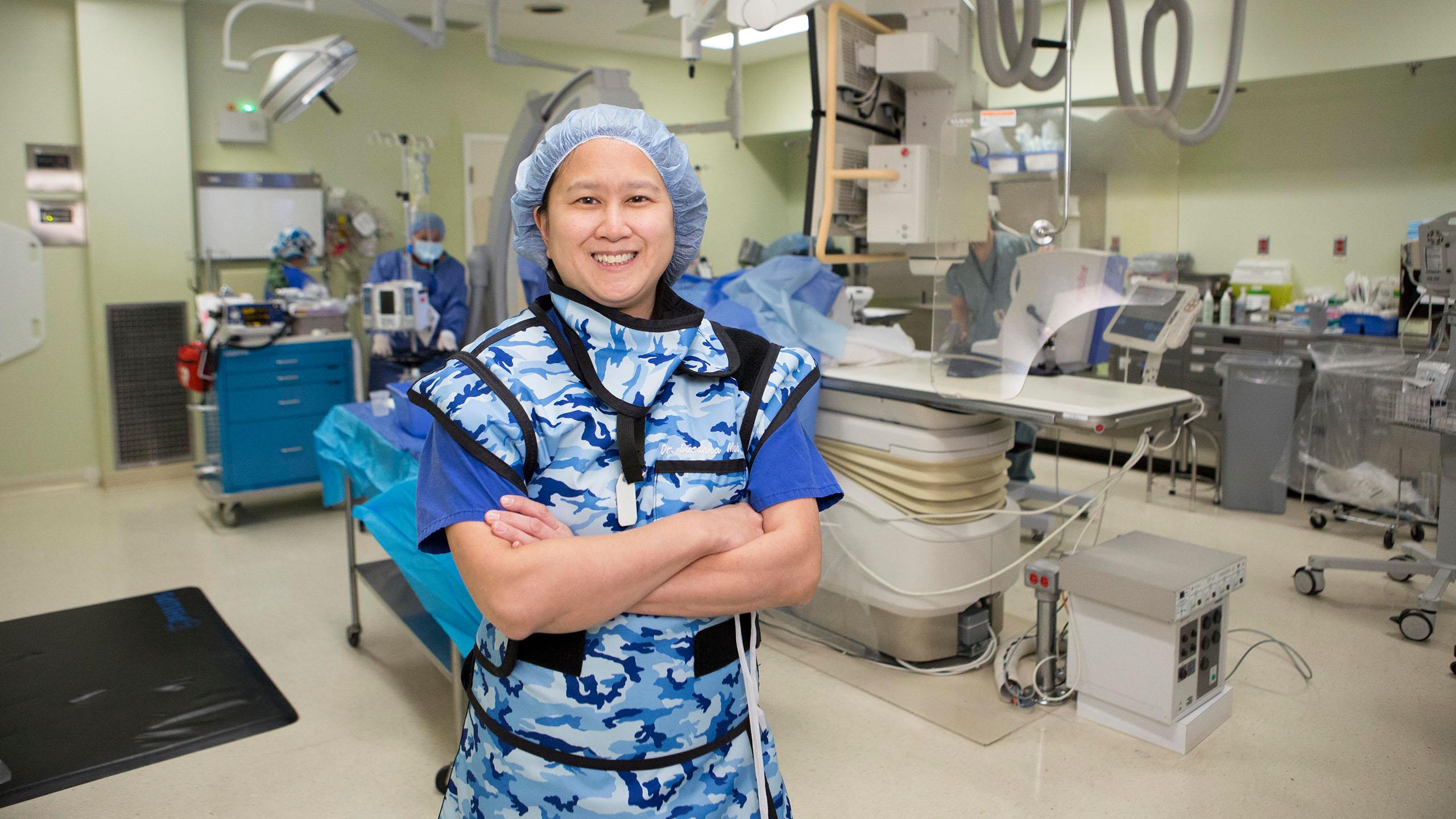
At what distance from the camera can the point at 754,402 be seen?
1.22 m

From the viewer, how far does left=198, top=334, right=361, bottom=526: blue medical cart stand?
4.74 meters

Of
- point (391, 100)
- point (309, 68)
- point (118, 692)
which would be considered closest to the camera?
point (118, 692)

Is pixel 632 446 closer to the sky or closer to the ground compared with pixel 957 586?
closer to the sky

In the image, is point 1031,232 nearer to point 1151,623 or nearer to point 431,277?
point 1151,623

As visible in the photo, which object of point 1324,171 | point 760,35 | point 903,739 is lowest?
point 903,739

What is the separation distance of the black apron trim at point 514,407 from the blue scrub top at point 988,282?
2.07 m

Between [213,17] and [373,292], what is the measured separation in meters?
2.89

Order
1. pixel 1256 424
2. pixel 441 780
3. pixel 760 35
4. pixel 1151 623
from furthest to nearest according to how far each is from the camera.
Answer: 1. pixel 760 35
2. pixel 1256 424
3. pixel 1151 623
4. pixel 441 780

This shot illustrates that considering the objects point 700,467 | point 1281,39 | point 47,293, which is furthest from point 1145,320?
point 47,293

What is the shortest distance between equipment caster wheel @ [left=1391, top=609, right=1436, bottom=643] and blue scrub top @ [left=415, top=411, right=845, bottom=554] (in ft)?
9.95

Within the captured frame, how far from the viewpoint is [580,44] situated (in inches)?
287

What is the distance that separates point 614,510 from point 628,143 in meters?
0.44

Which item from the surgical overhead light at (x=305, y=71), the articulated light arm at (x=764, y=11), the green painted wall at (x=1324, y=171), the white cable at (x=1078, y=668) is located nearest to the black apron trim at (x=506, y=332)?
the articulated light arm at (x=764, y=11)

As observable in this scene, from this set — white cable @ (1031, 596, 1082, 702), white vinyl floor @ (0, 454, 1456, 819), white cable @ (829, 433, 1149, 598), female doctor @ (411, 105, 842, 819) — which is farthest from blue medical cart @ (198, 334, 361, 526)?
female doctor @ (411, 105, 842, 819)
